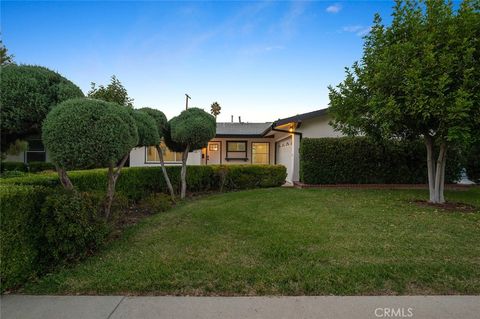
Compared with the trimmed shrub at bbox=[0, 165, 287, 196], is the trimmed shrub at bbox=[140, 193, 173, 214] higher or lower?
lower

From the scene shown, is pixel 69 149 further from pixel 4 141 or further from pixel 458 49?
pixel 458 49

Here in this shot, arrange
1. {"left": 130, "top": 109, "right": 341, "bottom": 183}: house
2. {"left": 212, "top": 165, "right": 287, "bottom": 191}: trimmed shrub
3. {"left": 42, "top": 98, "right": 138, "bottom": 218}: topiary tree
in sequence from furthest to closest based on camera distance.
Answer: {"left": 130, "top": 109, "right": 341, "bottom": 183}: house, {"left": 212, "top": 165, "right": 287, "bottom": 191}: trimmed shrub, {"left": 42, "top": 98, "right": 138, "bottom": 218}: topiary tree

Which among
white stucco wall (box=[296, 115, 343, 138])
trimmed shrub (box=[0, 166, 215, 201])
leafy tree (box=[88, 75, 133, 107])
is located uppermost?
leafy tree (box=[88, 75, 133, 107])

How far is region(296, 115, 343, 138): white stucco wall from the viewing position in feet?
42.9

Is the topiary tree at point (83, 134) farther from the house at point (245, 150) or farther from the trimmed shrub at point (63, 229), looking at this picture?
the house at point (245, 150)

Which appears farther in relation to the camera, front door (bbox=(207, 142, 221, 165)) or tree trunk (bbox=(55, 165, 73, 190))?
front door (bbox=(207, 142, 221, 165))

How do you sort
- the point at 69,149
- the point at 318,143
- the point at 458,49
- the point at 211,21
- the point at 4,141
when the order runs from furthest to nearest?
the point at 318,143 → the point at 211,21 → the point at 458,49 → the point at 4,141 → the point at 69,149

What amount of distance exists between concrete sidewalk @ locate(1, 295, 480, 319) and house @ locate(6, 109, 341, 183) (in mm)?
10221

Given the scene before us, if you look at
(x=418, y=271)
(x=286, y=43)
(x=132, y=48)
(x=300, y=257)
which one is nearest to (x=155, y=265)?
→ (x=300, y=257)

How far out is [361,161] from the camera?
11891 millimetres

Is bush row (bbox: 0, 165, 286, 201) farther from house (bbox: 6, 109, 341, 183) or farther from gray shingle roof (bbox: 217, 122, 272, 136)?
gray shingle roof (bbox: 217, 122, 272, 136)

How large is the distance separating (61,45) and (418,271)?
35.6 feet

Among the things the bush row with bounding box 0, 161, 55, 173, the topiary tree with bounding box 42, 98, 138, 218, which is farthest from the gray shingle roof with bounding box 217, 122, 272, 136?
the topiary tree with bounding box 42, 98, 138, 218

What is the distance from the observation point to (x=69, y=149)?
3.84m
